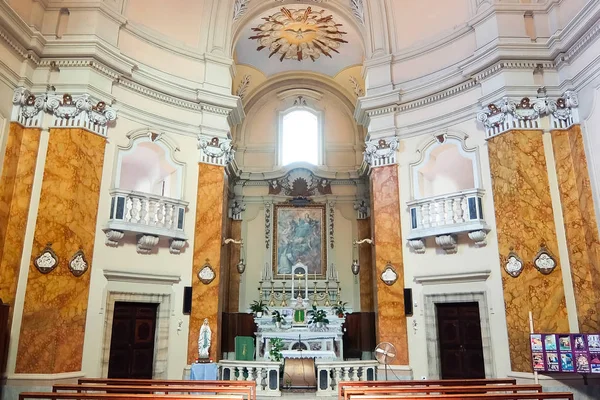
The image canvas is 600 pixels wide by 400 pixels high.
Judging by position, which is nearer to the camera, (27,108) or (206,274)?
(27,108)

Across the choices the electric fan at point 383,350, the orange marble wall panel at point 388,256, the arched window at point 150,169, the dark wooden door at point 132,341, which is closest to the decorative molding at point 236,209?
the arched window at point 150,169

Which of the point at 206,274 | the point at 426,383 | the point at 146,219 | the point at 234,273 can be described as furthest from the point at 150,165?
the point at 426,383

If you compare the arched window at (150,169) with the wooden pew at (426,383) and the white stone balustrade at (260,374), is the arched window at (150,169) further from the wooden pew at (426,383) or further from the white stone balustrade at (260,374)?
the wooden pew at (426,383)

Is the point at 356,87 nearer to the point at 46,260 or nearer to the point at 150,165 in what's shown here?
the point at 150,165

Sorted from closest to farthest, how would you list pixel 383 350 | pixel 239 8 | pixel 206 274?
pixel 383 350 → pixel 206 274 → pixel 239 8

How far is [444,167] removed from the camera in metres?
13.1

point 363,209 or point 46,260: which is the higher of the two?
point 363,209

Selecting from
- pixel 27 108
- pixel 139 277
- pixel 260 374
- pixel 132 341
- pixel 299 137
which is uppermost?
pixel 299 137

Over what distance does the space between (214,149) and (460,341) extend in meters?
7.98

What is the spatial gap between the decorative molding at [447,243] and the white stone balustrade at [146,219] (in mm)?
6317

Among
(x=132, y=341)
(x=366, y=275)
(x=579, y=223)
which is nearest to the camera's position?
(x=579, y=223)

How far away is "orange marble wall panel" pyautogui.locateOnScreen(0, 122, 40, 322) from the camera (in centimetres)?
945

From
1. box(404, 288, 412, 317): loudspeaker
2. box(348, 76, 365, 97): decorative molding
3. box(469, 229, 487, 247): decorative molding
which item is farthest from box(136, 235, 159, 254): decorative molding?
box(348, 76, 365, 97): decorative molding

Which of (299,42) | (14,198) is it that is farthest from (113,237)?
(299,42)
